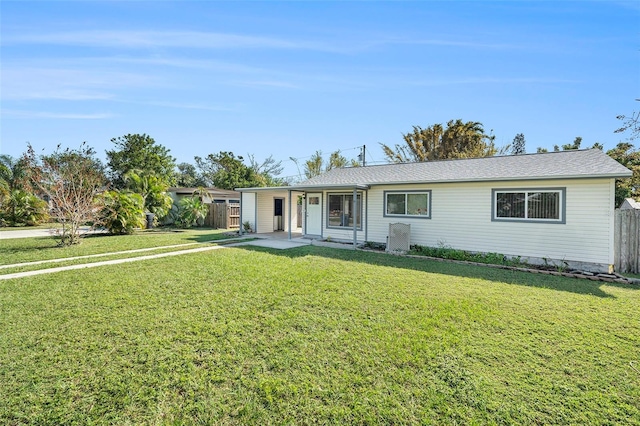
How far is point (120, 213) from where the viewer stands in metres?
13.2

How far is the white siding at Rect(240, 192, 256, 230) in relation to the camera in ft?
54.5

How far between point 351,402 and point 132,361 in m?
2.36

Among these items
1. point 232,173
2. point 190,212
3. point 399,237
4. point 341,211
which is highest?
point 232,173

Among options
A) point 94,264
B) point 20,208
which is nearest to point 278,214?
point 94,264

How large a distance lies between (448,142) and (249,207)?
22616mm

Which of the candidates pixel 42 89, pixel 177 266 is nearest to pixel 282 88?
pixel 42 89

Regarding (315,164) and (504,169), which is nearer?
(504,169)

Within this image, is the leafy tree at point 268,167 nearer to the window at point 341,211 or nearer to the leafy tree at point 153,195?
the leafy tree at point 153,195

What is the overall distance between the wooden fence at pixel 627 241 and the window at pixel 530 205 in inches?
52.6

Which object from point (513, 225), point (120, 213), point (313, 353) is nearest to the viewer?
point (313, 353)

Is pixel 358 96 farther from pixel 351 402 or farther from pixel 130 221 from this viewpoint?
pixel 351 402

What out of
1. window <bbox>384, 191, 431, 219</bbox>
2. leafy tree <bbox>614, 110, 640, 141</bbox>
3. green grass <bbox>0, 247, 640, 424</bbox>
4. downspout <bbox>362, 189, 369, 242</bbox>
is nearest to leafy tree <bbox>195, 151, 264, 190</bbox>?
downspout <bbox>362, 189, 369, 242</bbox>

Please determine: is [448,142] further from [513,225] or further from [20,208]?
[20,208]

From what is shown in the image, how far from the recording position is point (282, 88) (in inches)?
579
